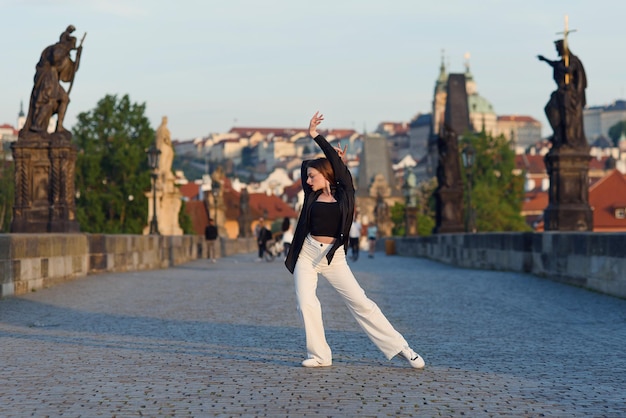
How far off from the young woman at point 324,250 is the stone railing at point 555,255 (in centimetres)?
777

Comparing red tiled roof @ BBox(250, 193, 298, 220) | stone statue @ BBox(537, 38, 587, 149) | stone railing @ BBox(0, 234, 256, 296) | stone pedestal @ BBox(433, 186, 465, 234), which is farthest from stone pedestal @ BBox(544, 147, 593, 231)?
red tiled roof @ BBox(250, 193, 298, 220)

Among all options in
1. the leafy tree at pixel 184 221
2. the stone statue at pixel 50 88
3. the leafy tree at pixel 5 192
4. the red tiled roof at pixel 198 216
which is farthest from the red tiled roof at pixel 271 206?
the stone statue at pixel 50 88

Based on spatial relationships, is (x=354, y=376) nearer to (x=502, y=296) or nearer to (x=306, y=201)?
(x=306, y=201)

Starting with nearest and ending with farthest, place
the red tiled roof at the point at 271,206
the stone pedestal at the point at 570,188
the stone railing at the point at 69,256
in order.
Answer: the stone railing at the point at 69,256 < the stone pedestal at the point at 570,188 < the red tiled roof at the point at 271,206

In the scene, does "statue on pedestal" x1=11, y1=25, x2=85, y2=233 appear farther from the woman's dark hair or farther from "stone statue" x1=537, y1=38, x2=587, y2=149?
the woman's dark hair

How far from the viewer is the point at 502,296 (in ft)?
60.9

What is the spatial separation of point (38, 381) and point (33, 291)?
9797 millimetres

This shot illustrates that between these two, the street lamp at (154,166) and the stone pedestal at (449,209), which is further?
the stone pedestal at (449,209)

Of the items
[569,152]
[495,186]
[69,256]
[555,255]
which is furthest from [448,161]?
[495,186]

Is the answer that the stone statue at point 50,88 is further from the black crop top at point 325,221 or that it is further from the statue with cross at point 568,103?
the black crop top at point 325,221

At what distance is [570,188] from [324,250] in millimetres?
15556

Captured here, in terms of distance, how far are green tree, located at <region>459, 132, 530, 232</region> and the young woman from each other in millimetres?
84508

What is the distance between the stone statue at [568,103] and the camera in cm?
2405

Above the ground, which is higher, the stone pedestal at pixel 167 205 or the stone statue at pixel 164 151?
the stone statue at pixel 164 151
